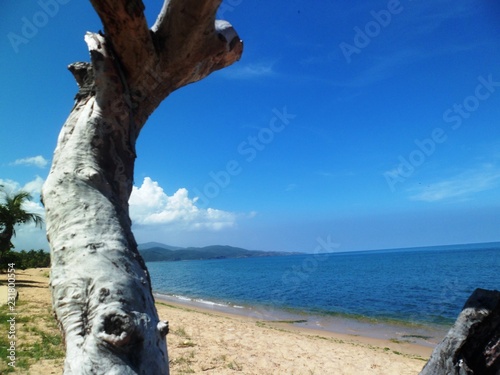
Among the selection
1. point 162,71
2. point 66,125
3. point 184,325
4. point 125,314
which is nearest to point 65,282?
point 125,314

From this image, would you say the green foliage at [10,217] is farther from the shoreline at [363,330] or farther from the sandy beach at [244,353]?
the shoreline at [363,330]

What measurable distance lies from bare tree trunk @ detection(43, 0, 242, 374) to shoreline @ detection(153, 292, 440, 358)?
1597 centimetres

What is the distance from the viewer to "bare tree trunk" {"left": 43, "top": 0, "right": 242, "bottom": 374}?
134 cm

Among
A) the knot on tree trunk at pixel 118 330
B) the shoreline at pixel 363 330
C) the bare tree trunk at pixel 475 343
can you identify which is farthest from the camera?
the shoreline at pixel 363 330

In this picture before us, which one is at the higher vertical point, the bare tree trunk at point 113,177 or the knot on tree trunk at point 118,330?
the bare tree trunk at point 113,177

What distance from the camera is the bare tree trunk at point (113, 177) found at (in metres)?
1.34

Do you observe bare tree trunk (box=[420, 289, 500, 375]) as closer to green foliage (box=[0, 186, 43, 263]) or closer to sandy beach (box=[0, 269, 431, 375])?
sandy beach (box=[0, 269, 431, 375])

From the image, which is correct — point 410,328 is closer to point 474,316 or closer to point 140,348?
point 474,316

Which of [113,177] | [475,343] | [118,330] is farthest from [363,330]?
[118,330]

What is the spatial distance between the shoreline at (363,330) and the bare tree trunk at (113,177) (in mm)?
15973

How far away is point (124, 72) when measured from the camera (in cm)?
228

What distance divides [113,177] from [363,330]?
21.1 meters

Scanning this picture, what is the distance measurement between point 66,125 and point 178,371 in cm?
757

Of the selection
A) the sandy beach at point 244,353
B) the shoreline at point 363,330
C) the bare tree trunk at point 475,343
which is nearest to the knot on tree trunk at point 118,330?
the bare tree trunk at point 475,343
